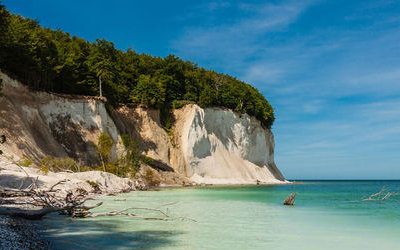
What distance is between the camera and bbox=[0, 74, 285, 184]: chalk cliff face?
97.8 ft

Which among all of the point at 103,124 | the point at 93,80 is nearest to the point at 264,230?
the point at 103,124

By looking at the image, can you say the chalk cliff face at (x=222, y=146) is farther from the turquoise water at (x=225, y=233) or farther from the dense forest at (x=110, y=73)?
the turquoise water at (x=225, y=233)

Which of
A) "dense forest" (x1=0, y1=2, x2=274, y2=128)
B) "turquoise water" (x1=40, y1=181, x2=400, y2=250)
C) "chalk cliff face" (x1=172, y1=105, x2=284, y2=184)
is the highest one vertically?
"dense forest" (x1=0, y1=2, x2=274, y2=128)

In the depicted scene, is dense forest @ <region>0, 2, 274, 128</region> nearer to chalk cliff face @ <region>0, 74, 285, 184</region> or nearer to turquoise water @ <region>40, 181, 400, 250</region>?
chalk cliff face @ <region>0, 74, 285, 184</region>

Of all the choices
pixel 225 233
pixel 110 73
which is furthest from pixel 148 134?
pixel 225 233

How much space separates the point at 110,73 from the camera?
1668 inches

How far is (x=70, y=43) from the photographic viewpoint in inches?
1746

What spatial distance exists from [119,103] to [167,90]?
8.46 metres

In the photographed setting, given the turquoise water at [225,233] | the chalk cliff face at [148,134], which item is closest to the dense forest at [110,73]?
the chalk cliff face at [148,134]

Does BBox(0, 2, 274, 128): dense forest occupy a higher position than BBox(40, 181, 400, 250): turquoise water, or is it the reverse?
BBox(0, 2, 274, 128): dense forest

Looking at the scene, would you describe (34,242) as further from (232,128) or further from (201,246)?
(232,128)

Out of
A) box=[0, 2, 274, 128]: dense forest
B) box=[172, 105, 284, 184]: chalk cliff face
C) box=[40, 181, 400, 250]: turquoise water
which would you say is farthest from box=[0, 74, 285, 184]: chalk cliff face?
box=[40, 181, 400, 250]: turquoise water

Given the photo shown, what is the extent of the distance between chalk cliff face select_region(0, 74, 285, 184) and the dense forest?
210 centimetres

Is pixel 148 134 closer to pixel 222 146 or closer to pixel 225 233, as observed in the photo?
pixel 222 146
